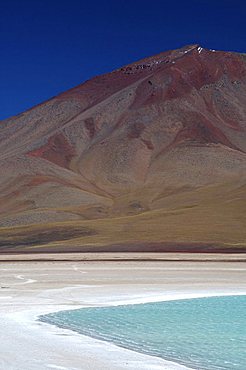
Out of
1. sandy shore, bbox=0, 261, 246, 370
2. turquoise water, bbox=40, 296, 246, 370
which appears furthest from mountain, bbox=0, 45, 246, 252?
turquoise water, bbox=40, 296, 246, 370

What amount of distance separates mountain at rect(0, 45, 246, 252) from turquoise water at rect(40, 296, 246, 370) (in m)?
39.1

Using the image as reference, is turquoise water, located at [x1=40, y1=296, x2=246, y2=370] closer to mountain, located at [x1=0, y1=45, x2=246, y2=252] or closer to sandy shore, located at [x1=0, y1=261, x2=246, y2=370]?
sandy shore, located at [x1=0, y1=261, x2=246, y2=370]

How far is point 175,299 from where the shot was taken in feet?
71.3

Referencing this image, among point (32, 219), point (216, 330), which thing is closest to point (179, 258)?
point (216, 330)

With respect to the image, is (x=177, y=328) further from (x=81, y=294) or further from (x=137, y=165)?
(x=137, y=165)

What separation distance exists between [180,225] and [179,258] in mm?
28920

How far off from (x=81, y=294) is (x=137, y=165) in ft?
397

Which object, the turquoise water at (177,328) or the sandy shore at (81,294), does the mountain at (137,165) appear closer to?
the sandy shore at (81,294)

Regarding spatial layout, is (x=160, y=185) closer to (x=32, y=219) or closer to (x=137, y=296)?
(x=32, y=219)

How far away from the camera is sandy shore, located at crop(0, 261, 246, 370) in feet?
37.6

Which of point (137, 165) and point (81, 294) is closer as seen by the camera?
point (81, 294)

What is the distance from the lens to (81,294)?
76.5 ft

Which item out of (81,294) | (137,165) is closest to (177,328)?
(81,294)

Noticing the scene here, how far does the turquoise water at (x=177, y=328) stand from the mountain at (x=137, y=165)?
1539 inches
